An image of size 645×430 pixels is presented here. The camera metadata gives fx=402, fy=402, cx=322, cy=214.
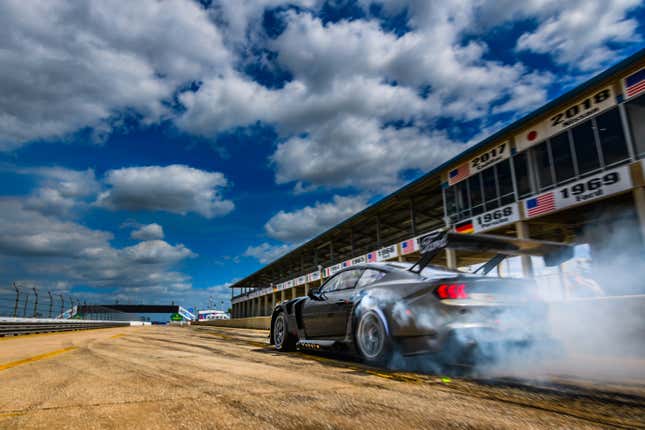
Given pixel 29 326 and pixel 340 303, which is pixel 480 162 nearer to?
pixel 340 303

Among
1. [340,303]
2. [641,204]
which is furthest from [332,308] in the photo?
[641,204]

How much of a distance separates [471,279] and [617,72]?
40.7 ft

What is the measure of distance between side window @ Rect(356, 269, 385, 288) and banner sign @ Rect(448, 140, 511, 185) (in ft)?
48.1

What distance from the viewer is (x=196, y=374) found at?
146 inches

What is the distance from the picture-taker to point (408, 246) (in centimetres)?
2211

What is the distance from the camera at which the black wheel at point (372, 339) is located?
14.3ft

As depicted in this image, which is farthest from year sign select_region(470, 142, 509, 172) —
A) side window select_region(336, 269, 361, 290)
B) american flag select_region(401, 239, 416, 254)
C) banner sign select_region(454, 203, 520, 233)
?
side window select_region(336, 269, 361, 290)

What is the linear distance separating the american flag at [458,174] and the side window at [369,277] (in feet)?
52.8

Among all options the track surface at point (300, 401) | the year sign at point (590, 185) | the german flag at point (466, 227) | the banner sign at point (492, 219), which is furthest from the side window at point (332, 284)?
the german flag at point (466, 227)

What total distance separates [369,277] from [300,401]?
2.80 m

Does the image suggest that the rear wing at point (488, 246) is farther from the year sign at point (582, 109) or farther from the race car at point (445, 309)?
the year sign at point (582, 109)

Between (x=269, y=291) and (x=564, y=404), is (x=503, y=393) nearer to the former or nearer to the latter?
(x=564, y=404)

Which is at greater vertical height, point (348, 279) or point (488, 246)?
point (488, 246)

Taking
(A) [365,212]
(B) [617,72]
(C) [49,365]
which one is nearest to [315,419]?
(C) [49,365]
